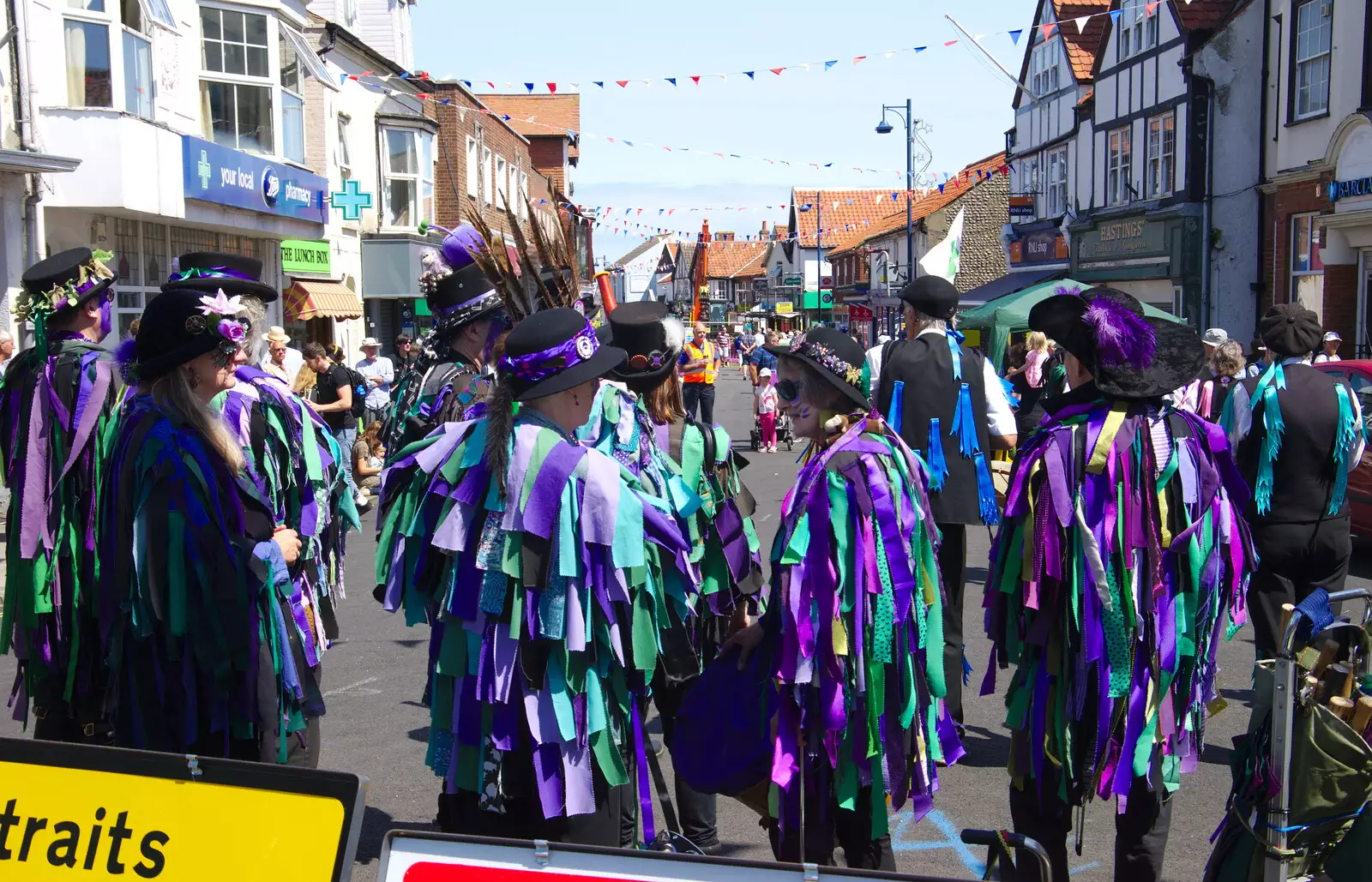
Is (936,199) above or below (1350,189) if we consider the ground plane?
above

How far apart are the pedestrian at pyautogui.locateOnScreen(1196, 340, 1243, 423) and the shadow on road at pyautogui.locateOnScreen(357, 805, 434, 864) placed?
17.9 feet

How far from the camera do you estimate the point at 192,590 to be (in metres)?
3.32

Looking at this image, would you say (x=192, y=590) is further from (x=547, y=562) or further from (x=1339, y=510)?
(x=1339, y=510)

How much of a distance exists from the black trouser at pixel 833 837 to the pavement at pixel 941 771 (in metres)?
0.53

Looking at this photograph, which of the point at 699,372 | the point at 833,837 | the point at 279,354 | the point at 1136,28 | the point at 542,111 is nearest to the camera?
the point at 833,837

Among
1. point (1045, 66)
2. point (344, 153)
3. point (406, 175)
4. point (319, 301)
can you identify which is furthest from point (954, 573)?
point (1045, 66)

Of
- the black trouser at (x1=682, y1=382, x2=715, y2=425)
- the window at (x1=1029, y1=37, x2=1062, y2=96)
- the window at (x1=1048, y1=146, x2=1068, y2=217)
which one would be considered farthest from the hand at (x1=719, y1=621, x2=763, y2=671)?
the window at (x1=1029, y1=37, x2=1062, y2=96)

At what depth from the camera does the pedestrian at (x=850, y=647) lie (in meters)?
3.20

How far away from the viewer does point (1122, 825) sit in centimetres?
349

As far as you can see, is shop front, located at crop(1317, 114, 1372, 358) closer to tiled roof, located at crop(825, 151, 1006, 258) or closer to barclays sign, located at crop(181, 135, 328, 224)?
tiled roof, located at crop(825, 151, 1006, 258)

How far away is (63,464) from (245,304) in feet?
3.33

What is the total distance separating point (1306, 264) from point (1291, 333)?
18.1 metres

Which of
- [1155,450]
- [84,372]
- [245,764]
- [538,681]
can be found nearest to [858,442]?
[1155,450]

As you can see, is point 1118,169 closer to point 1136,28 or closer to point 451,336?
point 1136,28
